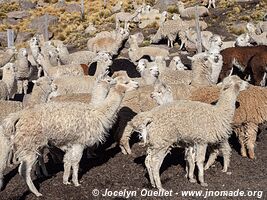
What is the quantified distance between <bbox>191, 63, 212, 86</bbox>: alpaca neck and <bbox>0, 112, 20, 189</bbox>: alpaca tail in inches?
155

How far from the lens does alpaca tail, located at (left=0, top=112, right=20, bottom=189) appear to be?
18.2ft

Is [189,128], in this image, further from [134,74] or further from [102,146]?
[134,74]

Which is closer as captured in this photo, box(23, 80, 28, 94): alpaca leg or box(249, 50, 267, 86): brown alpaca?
box(249, 50, 267, 86): brown alpaca

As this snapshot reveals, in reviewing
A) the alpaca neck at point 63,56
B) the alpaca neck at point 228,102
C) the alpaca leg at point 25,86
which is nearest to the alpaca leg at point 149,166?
the alpaca neck at point 228,102

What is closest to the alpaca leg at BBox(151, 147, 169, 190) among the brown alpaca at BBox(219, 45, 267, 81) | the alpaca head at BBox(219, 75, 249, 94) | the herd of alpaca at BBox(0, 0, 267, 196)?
the herd of alpaca at BBox(0, 0, 267, 196)

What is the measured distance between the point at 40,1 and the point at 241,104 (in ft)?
99.2

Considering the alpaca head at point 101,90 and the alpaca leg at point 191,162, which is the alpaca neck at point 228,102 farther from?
the alpaca head at point 101,90

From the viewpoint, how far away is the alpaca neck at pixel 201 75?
848cm

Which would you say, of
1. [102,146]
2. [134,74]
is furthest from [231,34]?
[102,146]

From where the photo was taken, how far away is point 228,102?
19.4 feet

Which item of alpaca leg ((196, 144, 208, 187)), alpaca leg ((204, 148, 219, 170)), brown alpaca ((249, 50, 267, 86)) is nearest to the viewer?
alpaca leg ((196, 144, 208, 187))

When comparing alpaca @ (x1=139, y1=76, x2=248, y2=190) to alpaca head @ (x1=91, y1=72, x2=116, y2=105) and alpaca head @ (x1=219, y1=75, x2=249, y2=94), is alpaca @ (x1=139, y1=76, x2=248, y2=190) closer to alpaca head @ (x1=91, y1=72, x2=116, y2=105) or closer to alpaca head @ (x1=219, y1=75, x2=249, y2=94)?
alpaca head @ (x1=219, y1=75, x2=249, y2=94)

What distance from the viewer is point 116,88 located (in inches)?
245

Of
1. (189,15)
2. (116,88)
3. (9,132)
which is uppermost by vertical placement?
(116,88)
